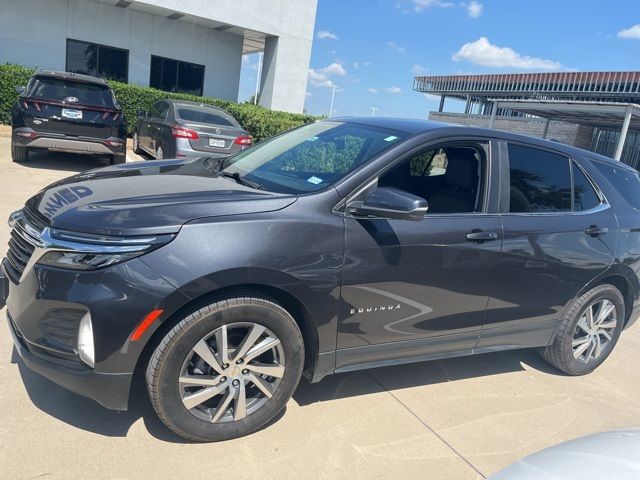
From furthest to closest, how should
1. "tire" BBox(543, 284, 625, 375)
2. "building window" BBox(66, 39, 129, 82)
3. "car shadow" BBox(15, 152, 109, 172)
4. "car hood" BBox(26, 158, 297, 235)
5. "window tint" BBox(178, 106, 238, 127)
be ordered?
"building window" BBox(66, 39, 129, 82) < "window tint" BBox(178, 106, 238, 127) < "car shadow" BBox(15, 152, 109, 172) < "tire" BBox(543, 284, 625, 375) < "car hood" BBox(26, 158, 297, 235)

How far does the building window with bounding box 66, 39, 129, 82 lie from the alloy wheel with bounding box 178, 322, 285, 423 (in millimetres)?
16713

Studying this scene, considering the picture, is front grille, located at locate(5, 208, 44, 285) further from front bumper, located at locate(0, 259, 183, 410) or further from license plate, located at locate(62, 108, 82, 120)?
license plate, located at locate(62, 108, 82, 120)

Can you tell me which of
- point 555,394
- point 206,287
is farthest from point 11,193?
point 555,394

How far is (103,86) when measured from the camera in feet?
30.9

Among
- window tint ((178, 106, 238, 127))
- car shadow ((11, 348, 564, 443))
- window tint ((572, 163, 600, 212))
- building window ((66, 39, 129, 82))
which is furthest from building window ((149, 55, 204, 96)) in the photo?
window tint ((572, 163, 600, 212))

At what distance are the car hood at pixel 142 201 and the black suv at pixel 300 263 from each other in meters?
0.01

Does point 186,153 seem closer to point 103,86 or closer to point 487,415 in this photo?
point 103,86

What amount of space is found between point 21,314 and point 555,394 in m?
3.70

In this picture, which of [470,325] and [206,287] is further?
[470,325]

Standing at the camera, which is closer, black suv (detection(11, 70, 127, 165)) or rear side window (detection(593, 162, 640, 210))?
rear side window (detection(593, 162, 640, 210))

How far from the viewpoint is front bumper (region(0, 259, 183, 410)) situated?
248 centimetres

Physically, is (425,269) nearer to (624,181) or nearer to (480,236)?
(480,236)

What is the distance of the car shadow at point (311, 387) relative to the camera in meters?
2.94

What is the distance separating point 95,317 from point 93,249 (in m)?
0.32
